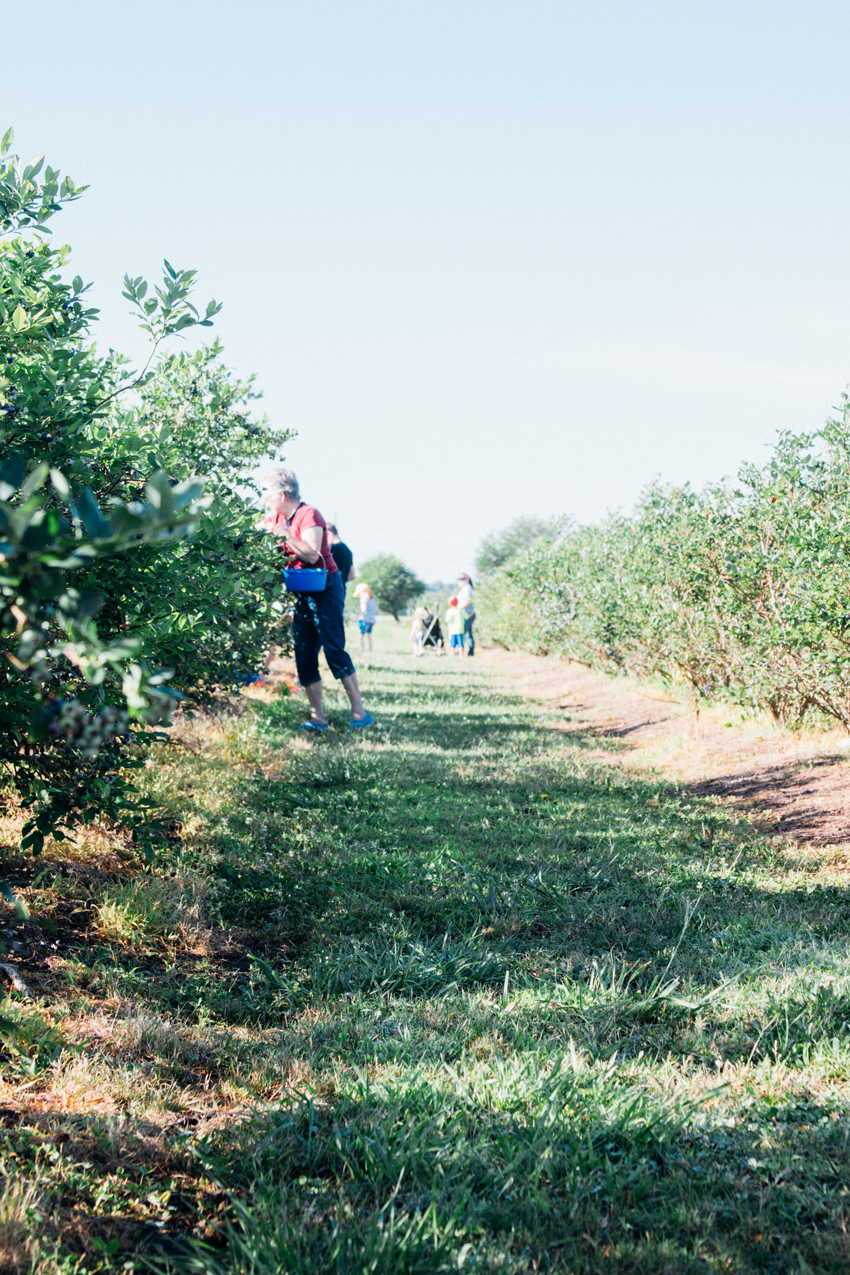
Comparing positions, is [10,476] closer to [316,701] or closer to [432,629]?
[316,701]

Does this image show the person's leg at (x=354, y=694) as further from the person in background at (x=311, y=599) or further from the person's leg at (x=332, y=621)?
the person's leg at (x=332, y=621)

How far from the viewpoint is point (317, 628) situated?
22.8ft

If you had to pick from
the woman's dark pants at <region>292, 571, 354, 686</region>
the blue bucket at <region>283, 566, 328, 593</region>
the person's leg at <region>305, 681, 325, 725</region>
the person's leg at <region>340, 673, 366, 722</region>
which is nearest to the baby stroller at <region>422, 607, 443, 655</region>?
the person's leg at <region>340, 673, 366, 722</region>

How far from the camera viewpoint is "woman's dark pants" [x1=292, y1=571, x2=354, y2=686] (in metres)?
6.89

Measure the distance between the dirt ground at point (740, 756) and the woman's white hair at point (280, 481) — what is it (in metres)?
3.71

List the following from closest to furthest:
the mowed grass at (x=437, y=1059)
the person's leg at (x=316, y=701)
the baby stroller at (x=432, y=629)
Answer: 1. the mowed grass at (x=437, y=1059)
2. the person's leg at (x=316, y=701)
3. the baby stroller at (x=432, y=629)

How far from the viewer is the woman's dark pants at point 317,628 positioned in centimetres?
689

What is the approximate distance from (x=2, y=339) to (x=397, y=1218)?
2604mm

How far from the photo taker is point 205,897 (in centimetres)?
340

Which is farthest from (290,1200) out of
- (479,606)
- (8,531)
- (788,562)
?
(479,606)

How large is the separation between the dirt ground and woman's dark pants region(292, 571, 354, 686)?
9.16ft

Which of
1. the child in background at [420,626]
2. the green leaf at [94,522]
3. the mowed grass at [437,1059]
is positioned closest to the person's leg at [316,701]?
the mowed grass at [437,1059]

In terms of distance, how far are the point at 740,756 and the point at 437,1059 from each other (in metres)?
5.40

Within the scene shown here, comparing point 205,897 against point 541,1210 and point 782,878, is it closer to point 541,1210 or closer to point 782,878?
point 541,1210
